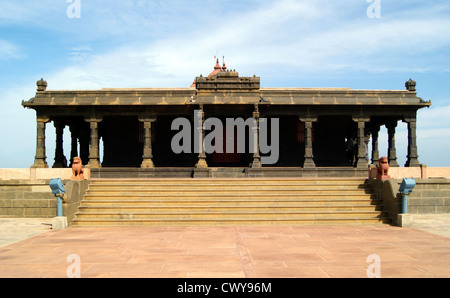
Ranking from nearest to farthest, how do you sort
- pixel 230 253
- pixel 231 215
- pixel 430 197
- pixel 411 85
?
pixel 230 253 < pixel 231 215 < pixel 430 197 < pixel 411 85

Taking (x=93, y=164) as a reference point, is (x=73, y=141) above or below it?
above

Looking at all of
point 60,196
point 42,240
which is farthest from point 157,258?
point 60,196

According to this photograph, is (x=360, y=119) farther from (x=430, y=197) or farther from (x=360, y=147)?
(x=430, y=197)

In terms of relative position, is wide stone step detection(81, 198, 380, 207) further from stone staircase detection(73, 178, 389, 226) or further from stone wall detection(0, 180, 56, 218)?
stone wall detection(0, 180, 56, 218)

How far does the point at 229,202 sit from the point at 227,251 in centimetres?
506

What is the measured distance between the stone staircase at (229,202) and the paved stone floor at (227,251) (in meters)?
0.65

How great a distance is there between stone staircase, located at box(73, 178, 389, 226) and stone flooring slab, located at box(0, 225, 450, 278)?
81 centimetres

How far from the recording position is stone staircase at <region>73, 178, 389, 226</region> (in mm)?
11414

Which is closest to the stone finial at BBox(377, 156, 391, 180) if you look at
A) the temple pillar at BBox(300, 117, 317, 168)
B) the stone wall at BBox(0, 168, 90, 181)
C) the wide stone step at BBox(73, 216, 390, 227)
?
the wide stone step at BBox(73, 216, 390, 227)

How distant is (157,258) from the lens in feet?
23.2

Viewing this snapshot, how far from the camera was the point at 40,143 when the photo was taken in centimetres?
1922

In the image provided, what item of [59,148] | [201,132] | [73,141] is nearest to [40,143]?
[59,148]
